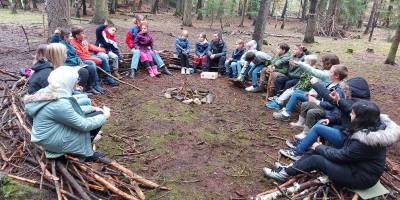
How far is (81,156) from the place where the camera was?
4.10 metres

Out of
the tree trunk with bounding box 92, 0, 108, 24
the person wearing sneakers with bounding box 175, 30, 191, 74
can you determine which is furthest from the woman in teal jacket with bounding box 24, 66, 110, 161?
the tree trunk with bounding box 92, 0, 108, 24

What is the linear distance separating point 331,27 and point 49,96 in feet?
72.9

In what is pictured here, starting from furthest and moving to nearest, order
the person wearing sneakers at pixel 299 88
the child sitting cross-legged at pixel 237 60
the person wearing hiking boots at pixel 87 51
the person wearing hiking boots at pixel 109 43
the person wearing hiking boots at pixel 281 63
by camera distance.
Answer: the child sitting cross-legged at pixel 237 60 → the person wearing hiking boots at pixel 109 43 → the person wearing hiking boots at pixel 281 63 → the person wearing hiking boots at pixel 87 51 → the person wearing sneakers at pixel 299 88

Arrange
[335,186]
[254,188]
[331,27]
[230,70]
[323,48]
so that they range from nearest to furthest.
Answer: [335,186], [254,188], [230,70], [323,48], [331,27]

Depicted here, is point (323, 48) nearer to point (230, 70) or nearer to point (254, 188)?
point (230, 70)

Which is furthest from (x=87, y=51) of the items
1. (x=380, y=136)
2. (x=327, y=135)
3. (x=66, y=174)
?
(x=380, y=136)

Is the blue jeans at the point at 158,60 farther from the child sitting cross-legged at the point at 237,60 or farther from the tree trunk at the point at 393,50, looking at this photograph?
the tree trunk at the point at 393,50

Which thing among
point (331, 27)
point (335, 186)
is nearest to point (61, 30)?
point (335, 186)

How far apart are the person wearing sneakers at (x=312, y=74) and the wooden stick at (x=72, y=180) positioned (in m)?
4.44

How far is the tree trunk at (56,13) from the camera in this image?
8859mm

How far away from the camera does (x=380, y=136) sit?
3682 mm

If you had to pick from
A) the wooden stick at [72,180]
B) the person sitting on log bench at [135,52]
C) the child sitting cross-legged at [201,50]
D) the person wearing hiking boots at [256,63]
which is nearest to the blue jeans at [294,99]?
the person wearing hiking boots at [256,63]

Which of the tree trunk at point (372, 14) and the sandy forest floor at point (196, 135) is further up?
the tree trunk at point (372, 14)

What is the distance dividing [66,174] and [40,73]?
1.82 meters
